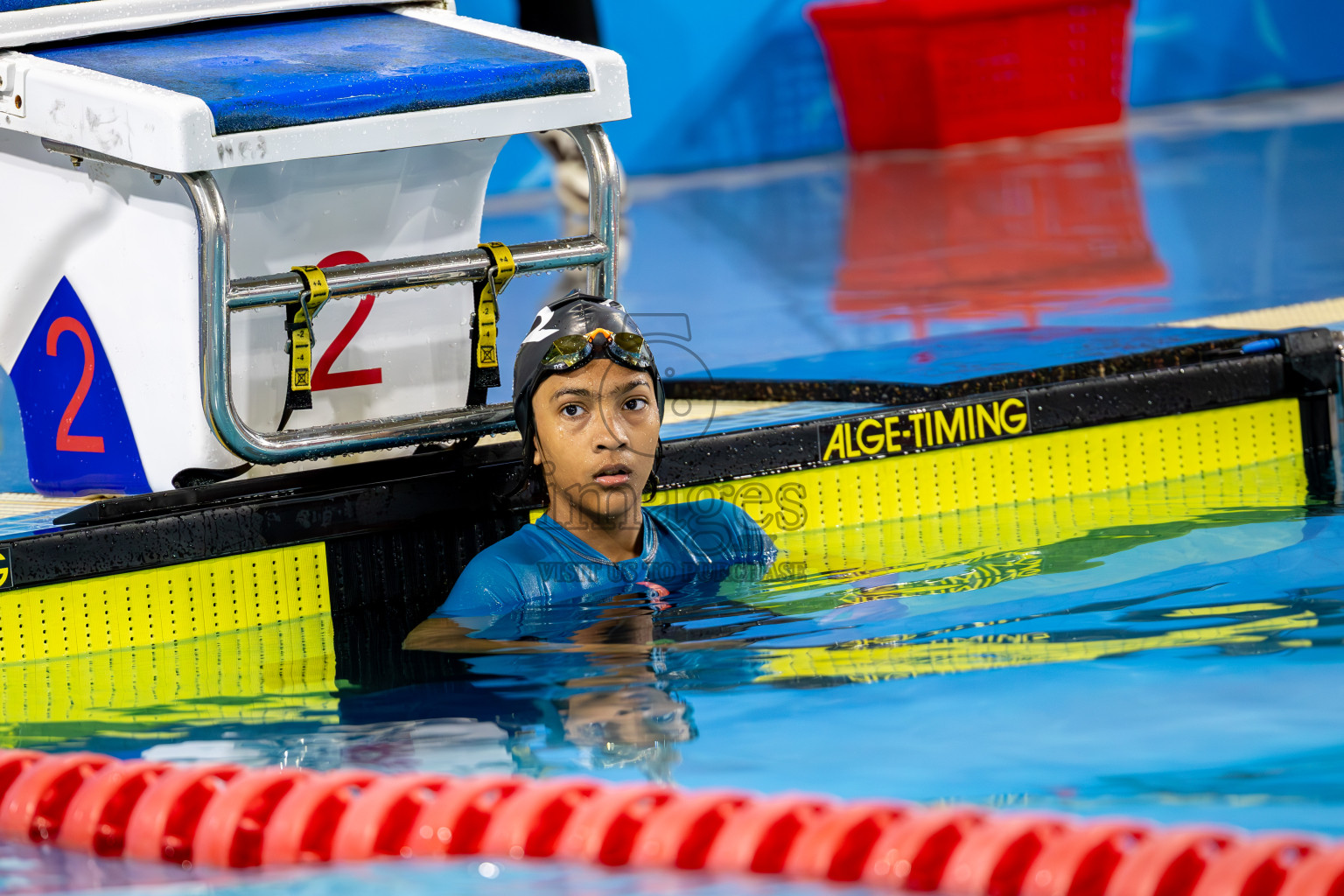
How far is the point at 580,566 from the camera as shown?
148 inches

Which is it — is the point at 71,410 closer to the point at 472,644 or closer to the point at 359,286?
the point at 359,286

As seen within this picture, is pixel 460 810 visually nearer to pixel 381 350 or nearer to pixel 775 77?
pixel 381 350

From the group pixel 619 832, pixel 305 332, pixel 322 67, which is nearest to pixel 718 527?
pixel 305 332

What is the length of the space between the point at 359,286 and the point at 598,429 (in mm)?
547

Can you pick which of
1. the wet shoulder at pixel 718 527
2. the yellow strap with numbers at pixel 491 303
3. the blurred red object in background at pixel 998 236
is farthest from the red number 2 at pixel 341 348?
the blurred red object in background at pixel 998 236

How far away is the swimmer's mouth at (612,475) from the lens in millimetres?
3605

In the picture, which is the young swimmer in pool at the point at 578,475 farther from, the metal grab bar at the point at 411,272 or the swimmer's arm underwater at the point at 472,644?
the metal grab bar at the point at 411,272

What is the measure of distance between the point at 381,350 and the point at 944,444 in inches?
58.9

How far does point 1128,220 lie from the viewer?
30.4 feet

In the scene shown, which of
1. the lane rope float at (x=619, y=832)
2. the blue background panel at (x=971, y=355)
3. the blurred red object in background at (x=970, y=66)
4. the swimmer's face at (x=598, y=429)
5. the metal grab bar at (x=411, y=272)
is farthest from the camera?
the blurred red object in background at (x=970, y=66)

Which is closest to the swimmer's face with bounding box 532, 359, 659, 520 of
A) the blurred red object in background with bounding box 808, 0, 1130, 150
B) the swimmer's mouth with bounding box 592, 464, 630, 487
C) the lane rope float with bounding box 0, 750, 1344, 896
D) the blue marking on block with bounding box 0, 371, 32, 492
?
the swimmer's mouth with bounding box 592, 464, 630, 487

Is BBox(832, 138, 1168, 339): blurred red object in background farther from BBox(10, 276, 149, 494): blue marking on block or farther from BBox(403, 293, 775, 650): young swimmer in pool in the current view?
BBox(10, 276, 149, 494): blue marking on block

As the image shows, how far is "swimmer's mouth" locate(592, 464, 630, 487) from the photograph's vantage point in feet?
11.8

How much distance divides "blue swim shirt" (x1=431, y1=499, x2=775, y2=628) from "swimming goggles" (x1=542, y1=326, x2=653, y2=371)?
37 cm
